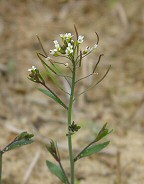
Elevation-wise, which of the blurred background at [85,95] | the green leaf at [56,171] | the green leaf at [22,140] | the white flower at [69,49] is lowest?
the green leaf at [56,171]

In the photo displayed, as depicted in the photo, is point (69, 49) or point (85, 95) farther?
point (85, 95)

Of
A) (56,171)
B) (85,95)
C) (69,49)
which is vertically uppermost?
(85,95)

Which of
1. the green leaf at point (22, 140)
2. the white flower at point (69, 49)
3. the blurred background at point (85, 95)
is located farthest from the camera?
the blurred background at point (85, 95)

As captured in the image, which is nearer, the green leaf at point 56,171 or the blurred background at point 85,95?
the green leaf at point 56,171

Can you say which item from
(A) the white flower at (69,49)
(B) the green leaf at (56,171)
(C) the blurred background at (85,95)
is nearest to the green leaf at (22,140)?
(B) the green leaf at (56,171)

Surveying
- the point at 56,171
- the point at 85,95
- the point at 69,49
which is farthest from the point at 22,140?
the point at 85,95

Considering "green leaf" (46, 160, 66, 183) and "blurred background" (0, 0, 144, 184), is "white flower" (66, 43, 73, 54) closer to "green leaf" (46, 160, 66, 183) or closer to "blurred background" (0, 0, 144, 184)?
"green leaf" (46, 160, 66, 183)

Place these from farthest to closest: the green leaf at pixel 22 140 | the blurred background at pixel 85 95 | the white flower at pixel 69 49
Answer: the blurred background at pixel 85 95 < the green leaf at pixel 22 140 < the white flower at pixel 69 49

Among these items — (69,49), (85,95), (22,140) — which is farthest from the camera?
(85,95)

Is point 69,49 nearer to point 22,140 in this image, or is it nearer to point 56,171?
point 22,140

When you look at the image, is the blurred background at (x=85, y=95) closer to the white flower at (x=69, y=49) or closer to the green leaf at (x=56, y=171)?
the green leaf at (x=56, y=171)
